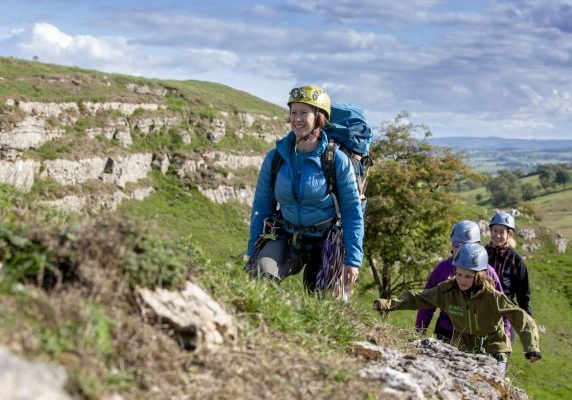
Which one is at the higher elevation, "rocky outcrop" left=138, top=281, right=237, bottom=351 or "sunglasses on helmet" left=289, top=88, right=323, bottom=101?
"sunglasses on helmet" left=289, top=88, right=323, bottom=101

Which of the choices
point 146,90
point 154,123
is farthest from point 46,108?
point 146,90

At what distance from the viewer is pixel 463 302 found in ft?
25.9

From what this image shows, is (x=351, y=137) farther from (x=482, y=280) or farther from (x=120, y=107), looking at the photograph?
(x=120, y=107)

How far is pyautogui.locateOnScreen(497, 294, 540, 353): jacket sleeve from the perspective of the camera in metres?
7.36

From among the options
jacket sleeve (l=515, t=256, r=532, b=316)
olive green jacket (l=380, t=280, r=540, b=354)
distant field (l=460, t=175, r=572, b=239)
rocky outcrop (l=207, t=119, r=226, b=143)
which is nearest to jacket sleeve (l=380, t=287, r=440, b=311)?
olive green jacket (l=380, t=280, r=540, b=354)

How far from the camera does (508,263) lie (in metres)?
→ 9.55

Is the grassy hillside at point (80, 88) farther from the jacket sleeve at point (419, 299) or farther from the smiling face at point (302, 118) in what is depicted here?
the jacket sleeve at point (419, 299)

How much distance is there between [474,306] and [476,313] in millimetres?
95

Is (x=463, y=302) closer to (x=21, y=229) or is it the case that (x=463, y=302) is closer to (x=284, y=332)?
(x=284, y=332)

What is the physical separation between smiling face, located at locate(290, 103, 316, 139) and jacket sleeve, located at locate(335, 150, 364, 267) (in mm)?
458

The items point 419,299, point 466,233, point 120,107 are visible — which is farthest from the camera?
point 120,107

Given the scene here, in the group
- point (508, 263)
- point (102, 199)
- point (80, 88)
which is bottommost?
point (102, 199)

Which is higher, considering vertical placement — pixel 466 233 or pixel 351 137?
pixel 351 137

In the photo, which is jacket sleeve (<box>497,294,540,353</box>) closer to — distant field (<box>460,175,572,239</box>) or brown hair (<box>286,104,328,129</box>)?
brown hair (<box>286,104,328,129</box>)
